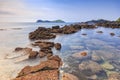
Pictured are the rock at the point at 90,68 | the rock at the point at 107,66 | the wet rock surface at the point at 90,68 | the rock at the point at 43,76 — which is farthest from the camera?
the rock at the point at 107,66

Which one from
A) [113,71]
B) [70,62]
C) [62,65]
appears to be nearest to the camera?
[113,71]

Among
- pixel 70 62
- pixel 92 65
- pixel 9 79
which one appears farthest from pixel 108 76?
pixel 9 79

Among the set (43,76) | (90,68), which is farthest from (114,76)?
(43,76)

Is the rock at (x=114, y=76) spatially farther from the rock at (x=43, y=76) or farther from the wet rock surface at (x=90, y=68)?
the rock at (x=43, y=76)

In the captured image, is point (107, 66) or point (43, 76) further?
point (107, 66)

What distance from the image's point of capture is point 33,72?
33.7 feet

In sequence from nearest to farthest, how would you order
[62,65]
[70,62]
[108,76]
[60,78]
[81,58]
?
[60,78] → [108,76] → [62,65] → [70,62] → [81,58]

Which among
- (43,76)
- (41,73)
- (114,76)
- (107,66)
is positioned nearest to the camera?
(43,76)

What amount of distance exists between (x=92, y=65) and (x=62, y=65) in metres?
2.49

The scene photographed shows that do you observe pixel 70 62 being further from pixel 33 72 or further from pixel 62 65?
pixel 33 72

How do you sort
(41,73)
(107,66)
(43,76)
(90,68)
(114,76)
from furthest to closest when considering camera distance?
(107,66) → (90,68) → (114,76) → (41,73) → (43,76)

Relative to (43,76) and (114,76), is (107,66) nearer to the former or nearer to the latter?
(114,76)

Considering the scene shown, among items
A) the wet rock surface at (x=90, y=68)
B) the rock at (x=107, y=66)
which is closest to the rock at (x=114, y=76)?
the wet rock surface at (x=90, y=68)

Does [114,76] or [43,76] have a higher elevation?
[43,76]
